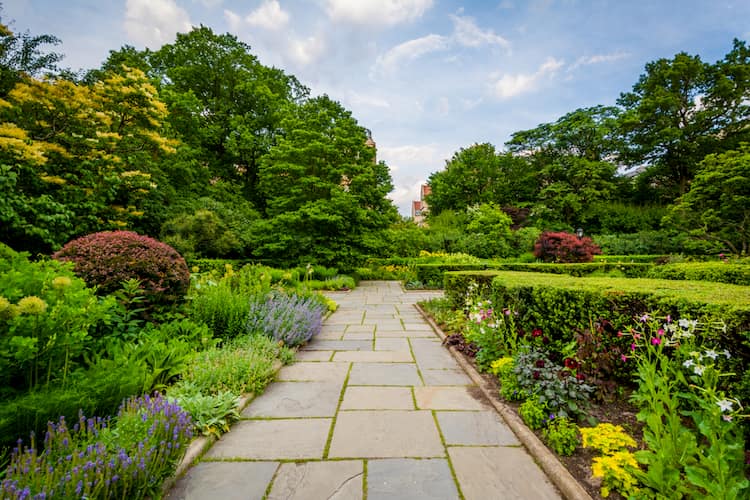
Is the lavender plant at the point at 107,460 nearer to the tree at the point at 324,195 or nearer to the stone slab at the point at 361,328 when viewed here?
the stone slab at the point at 361,328

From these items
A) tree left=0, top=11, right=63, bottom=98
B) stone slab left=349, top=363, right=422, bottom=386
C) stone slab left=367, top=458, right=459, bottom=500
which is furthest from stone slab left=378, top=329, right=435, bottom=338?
tree left=0, top=11, right=63, bottom=98

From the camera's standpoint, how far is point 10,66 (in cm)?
888

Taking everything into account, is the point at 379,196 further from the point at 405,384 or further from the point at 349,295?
the point at 405,384

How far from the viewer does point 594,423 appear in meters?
2.09

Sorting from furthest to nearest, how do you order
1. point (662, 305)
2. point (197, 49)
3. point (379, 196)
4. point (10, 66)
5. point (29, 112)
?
point (197, 49), point (379, 196), point (10, 66), point (29, 112), point (662, 305)

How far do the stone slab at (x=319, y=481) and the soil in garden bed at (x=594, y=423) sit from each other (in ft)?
3.85

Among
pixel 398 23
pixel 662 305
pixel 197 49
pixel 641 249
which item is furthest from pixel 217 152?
pixel 641 249

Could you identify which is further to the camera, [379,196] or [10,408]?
[379,196]

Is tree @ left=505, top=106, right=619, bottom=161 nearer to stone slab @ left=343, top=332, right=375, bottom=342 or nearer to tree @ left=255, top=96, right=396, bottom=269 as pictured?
tree @ left=255, top=96, right=396, bottom=269

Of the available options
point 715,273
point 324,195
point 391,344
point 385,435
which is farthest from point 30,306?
point 324,195

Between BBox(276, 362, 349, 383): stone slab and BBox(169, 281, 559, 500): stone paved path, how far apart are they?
0.04ft

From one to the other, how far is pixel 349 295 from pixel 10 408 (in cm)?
764

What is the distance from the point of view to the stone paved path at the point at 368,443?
166 centimetres

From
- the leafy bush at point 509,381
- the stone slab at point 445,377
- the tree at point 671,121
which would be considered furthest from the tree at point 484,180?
the leafy bush at point 509,381
